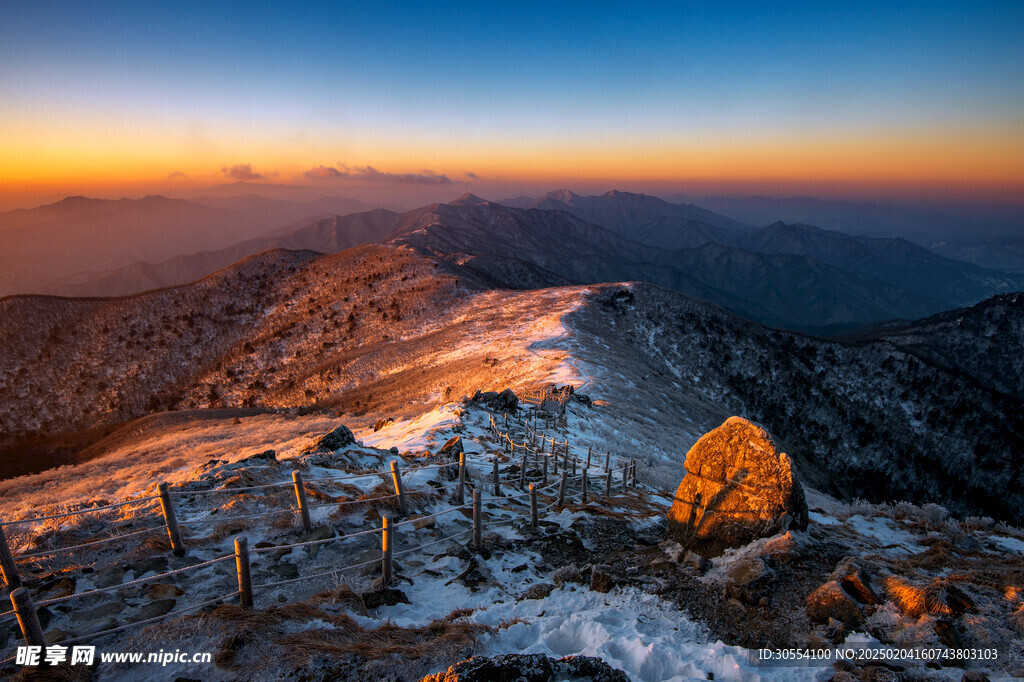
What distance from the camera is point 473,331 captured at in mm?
49656

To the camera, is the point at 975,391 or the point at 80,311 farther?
the point at 80,311

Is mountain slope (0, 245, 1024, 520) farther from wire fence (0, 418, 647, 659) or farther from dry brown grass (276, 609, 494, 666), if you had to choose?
dry brown grass (276, 609, 494, 666)

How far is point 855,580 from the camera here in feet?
23.7

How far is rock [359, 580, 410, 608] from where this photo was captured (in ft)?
24.9

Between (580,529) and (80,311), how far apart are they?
85926mm

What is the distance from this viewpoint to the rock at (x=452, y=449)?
16.1 meters

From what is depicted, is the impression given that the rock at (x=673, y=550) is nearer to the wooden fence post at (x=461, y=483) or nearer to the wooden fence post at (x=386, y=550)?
the wooden fence post at (x=461, y=483)

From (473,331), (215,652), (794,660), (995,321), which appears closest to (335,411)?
(473,331)

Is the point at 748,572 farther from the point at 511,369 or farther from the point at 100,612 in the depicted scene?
the point at 511,369

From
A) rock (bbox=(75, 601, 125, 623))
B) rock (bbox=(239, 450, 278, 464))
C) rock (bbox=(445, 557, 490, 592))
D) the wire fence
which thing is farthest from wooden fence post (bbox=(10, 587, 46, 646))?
rock (bbox=(239, 450, 278, 464))

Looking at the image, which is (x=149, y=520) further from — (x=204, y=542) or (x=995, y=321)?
A: (x=995, y=321)

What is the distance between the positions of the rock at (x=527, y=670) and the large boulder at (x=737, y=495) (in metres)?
4.66

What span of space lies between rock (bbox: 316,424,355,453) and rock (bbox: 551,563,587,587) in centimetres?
1077

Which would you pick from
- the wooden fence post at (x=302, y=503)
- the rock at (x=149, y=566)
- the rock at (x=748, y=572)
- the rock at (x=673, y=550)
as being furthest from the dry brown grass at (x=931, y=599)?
the rock at (x=149, y=566)
